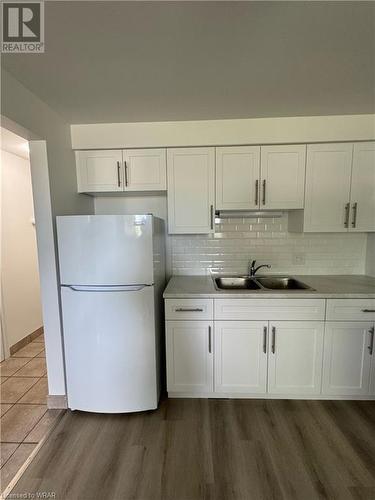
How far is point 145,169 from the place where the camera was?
228 centimetres

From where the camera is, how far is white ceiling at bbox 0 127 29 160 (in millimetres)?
2319

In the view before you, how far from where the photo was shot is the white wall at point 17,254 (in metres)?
2.86

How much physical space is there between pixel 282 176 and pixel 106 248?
1.66 meters

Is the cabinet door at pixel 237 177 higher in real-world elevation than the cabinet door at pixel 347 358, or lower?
higher

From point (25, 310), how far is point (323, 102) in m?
3.88

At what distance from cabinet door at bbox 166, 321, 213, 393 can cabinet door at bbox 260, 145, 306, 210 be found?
4.13ft

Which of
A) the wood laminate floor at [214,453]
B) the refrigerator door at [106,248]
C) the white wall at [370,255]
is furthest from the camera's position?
the white wall at [370,255]

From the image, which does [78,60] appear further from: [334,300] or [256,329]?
[334,300]

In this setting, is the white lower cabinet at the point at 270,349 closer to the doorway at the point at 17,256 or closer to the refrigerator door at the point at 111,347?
the refrigerator door at the point at 111,347

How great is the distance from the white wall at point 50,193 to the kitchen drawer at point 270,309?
1323 millimetres

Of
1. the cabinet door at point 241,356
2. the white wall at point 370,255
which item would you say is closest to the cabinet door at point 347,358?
the cabinet door at point 241,356

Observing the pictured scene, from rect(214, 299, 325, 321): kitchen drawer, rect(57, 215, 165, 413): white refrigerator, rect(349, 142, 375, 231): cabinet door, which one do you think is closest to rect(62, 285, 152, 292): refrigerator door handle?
rect(57, 215, 165, 413): white refrigerator

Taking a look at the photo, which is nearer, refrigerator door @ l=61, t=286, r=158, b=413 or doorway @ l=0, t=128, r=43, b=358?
refrigerator door @ l=61, t=286, r=158, b=413

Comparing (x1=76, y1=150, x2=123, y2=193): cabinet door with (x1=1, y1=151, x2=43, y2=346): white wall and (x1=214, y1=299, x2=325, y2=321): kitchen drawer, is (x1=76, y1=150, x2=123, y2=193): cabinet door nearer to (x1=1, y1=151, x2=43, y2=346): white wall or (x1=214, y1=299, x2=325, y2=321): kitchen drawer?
(x1=1, y1=151, x2=43, y2=346): white wall
